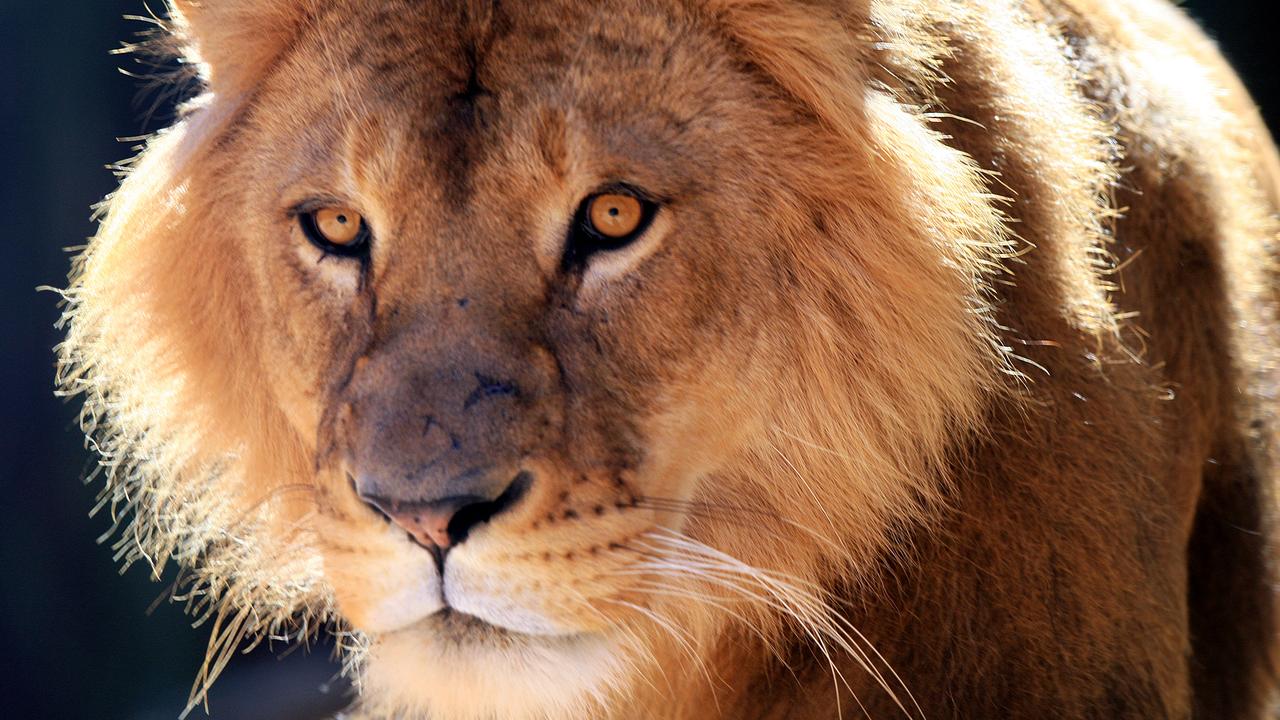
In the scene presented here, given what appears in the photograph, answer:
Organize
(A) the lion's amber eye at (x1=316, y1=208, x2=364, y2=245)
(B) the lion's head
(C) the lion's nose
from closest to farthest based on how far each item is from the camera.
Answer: (C) the lion's nose
(B) the lion's head
(A) the lion's amber eye at (x1=316, y1=208, x2=364, y2=245)

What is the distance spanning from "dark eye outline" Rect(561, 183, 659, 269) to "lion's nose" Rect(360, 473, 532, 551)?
33 cm

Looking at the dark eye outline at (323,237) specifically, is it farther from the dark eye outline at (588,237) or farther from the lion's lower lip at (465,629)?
the lion's lower lip at (465,629)

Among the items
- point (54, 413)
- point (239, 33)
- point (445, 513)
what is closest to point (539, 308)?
point (445, 513)

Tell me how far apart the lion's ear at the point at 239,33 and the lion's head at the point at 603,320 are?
0.5 inches

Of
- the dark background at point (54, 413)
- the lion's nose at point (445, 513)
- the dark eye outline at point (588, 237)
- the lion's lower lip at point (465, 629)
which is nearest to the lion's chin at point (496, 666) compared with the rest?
the lion's lower lip at point (465, 629)

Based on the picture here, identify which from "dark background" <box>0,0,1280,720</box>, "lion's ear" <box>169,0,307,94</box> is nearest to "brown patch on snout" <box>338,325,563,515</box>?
"lion's ear" <box>169,0,307,94</box>

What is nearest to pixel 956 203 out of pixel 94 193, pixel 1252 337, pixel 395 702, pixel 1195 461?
pixel 1195 461

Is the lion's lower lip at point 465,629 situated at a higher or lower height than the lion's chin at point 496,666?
higher

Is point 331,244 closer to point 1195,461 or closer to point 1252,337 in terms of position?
point 1195,461

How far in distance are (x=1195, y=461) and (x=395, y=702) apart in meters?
1.34

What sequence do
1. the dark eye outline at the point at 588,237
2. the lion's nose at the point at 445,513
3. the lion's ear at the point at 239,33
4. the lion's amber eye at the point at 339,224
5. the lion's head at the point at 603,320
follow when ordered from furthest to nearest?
the lion's ear at the point at 239,33 < the lion's amber eye at the point at 339,224 < the dark eye outline at the point at 588,237 < the lion's head at the point at 603,320 < the lion's nose at the point at 445,513

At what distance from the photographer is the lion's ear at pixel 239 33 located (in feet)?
6.33

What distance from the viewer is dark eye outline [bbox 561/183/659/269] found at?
1663 millimetres

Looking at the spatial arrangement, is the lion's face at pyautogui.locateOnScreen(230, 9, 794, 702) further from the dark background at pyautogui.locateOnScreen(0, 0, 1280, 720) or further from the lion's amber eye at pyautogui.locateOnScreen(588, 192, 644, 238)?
the dark background at pyautogui.locateOnScreen(0, 0, 1280, 720)
